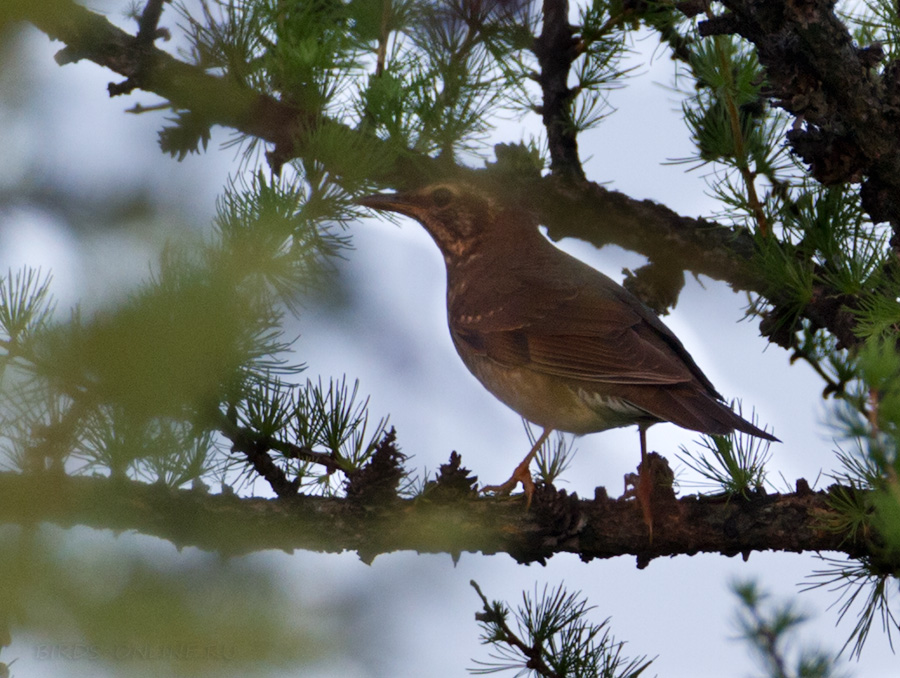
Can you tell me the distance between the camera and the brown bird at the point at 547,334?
378 cm

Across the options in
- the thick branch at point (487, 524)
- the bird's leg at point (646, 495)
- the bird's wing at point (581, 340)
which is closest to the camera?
the thick branch at point (487, 524)

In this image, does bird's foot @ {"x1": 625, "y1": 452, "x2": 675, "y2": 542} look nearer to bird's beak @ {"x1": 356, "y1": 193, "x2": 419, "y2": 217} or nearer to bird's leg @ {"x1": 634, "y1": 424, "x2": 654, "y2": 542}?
bird's leg @ {"x1": 634, "y1": 424, "x2": 654, "y2": 542}

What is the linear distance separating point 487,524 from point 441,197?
6.44 feet

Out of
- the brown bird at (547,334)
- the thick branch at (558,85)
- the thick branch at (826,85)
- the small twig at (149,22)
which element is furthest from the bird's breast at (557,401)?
the small twig at (149,22)

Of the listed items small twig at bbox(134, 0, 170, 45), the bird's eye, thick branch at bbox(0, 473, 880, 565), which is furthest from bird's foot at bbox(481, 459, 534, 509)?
small twig at bbox(134, 0, 170, 45)

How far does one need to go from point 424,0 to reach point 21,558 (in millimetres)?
2657

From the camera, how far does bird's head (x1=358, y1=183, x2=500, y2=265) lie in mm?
4488

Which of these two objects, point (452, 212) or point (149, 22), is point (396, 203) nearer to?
point (452, 212)

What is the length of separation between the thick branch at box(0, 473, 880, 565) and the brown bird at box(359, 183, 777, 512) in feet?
0.48

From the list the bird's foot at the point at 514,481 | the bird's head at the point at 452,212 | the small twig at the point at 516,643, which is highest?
the bird's head at the point at 452,212

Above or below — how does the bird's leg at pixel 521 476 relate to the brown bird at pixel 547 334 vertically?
below

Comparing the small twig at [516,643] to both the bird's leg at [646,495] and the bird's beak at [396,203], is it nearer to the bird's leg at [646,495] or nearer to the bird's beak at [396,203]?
the bird's leg at [646,495]

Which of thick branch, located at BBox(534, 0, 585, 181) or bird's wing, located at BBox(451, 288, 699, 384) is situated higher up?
thick branch, located at BBox(534, 0, 585, 181)

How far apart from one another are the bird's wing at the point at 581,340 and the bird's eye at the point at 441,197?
582 mm
